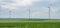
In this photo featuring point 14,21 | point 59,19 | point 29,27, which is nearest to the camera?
point 29,27

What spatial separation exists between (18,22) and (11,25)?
1.26ft

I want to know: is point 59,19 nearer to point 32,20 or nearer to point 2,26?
point 32,20

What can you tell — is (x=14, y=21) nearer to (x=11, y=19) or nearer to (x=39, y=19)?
(x=11, y=19)

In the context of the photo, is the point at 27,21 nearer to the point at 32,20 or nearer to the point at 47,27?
the point at 32,20

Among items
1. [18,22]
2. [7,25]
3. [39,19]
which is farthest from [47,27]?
[7,25]

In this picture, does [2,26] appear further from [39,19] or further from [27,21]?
[39,19]

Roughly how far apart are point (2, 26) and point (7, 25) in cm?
19

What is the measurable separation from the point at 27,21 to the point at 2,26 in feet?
3.17

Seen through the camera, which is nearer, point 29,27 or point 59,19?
point 29,27

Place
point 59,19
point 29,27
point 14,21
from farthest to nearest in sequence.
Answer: point 14,21, point 59,19, point 29,27

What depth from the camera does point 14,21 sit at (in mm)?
4844

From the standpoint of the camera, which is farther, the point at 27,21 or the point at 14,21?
the point at 14,21

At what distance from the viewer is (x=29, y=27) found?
166 inches

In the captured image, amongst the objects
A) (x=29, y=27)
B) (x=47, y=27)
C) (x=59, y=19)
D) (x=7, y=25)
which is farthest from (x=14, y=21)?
(x=59, y=19)
